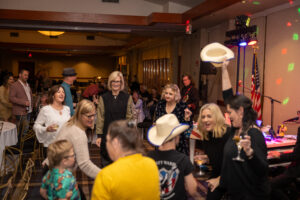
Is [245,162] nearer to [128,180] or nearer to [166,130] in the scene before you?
[166,130]

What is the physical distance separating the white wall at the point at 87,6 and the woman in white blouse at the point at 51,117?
20.9ft

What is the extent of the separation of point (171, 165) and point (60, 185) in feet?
2.50

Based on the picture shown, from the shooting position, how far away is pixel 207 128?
2775 millimetres

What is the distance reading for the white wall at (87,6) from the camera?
9.20 m

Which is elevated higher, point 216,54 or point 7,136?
point 216,54

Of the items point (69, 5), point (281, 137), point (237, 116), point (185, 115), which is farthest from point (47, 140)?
point (69, 5)

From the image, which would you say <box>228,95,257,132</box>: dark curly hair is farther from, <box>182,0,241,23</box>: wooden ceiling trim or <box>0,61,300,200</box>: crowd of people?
<box>182,0,241,23</box>: wooden ceiling trim

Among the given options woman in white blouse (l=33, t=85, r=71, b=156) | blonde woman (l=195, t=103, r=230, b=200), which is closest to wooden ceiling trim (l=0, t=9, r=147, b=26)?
woman in white blouse (l=33, t=85, r=71, b=156)

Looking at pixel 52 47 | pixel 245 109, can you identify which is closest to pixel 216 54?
pixel 245 109

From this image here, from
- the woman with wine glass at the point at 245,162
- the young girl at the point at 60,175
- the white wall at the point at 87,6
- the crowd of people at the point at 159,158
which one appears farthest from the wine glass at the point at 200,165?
the white wall at the point at 87,6

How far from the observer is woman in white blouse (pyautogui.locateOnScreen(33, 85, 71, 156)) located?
3.61 metres

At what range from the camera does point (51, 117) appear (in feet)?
12.0

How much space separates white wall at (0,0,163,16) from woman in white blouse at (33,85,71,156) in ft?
20.9

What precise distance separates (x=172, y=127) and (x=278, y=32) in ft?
16.1
